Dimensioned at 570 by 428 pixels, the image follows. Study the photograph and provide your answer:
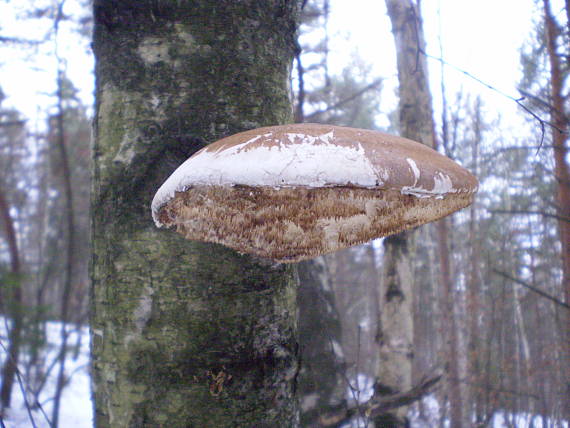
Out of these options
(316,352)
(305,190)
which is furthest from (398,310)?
(305,190)

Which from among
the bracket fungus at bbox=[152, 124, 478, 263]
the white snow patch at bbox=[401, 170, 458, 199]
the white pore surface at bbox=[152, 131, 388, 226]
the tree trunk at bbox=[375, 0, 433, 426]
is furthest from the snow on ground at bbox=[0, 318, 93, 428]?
the white snow patch at bbox=[401, 170, 458, 199]

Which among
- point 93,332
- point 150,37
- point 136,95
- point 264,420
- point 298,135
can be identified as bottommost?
point 264,420

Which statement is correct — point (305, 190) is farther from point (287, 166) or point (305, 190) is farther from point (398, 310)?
point (398, 310)

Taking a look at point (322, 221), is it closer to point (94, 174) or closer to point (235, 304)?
point (235, 304)

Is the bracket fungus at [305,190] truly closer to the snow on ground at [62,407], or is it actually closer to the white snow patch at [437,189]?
the white snow patch at [437,189]

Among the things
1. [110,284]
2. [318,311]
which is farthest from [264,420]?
[318,311]

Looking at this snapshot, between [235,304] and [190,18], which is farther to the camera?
[190,18]

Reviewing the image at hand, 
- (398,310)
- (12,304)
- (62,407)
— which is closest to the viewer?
(398,310)

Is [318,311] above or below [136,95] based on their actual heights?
below
